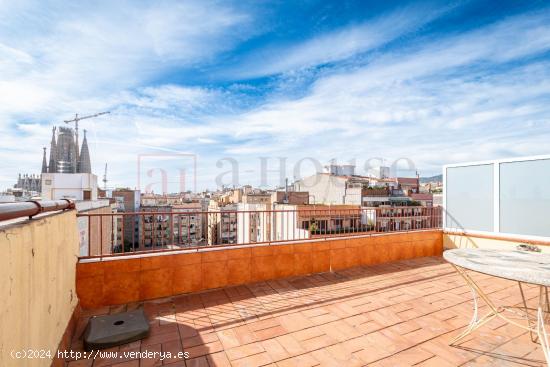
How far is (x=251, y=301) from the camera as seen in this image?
10.4 ft

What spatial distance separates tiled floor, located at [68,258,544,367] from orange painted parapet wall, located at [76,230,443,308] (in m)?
0.17

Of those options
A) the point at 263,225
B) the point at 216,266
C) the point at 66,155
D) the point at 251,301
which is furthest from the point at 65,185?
the point at 66,155

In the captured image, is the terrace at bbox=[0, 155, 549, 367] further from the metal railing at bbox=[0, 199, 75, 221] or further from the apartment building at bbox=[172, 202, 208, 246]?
the apartment building at bbox=[172, 202, 208, 246]

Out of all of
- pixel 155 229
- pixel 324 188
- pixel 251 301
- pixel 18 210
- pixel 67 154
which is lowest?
pixel 251 301

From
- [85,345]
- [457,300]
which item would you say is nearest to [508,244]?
[457,300]

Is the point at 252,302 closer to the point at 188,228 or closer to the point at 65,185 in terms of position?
the point at 188,228

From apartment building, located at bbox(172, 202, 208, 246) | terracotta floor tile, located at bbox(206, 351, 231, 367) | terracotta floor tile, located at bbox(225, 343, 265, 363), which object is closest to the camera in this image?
terracotta floor tile, located at bbox(206, 351, 231, 367)

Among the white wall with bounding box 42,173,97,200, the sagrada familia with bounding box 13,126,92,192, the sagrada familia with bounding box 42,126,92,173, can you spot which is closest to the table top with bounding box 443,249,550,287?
Answer: the white wall with bounding box 42,173,97,200

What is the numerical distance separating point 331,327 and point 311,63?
789cm

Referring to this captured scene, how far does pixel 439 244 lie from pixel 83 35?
884 centimetres

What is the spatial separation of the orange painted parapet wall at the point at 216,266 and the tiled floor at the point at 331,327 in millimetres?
172

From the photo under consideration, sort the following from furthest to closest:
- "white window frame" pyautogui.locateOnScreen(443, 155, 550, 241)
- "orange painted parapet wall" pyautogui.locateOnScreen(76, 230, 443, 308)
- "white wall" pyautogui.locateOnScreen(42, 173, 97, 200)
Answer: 1. "white wall" pyautogui.locateOnScreen(42, 173, 97, 200)
2. "white window frame" pyautogui.locateOnScreen(443, 155, 550, 241)
3. "orange painted parapet wall" pyautogui.locateOnScreen(76, 230, 443, 308)

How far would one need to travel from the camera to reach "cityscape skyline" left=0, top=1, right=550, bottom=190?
552 centimetres

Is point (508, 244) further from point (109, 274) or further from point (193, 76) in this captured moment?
point (193, 76)
